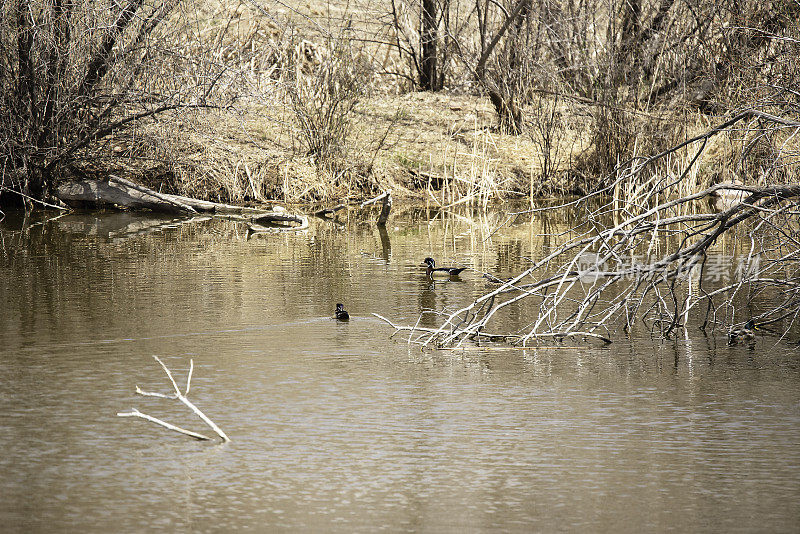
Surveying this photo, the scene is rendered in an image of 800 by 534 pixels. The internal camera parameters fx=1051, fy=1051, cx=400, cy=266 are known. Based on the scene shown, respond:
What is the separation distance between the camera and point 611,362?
6367 mm

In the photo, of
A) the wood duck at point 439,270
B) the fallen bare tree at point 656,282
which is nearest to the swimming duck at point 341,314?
the fallen bare tree at point 656,282

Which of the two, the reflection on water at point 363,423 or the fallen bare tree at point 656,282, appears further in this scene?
the fallen bare tree at point 656,282

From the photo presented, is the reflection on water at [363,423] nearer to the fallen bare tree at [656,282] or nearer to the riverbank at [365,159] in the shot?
the fallen bare tree at [656,282]

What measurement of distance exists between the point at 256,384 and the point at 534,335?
69.1 inches

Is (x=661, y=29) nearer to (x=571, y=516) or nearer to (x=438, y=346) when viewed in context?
(x=438, y=346)

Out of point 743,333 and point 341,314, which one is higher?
point 341,314

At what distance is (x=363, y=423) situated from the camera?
5.22 metres

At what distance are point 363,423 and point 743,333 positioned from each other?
9.82 feet

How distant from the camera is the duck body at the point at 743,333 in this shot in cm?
684

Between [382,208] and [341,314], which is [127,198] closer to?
[382,208]

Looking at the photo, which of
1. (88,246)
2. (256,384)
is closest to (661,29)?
(88,246)

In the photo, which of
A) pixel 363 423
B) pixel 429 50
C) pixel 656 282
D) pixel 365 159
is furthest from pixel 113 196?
pixel 363 423

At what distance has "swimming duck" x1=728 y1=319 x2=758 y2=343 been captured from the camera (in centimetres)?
684

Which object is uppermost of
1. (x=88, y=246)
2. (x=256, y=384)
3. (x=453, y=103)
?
(x=453, y=103)
